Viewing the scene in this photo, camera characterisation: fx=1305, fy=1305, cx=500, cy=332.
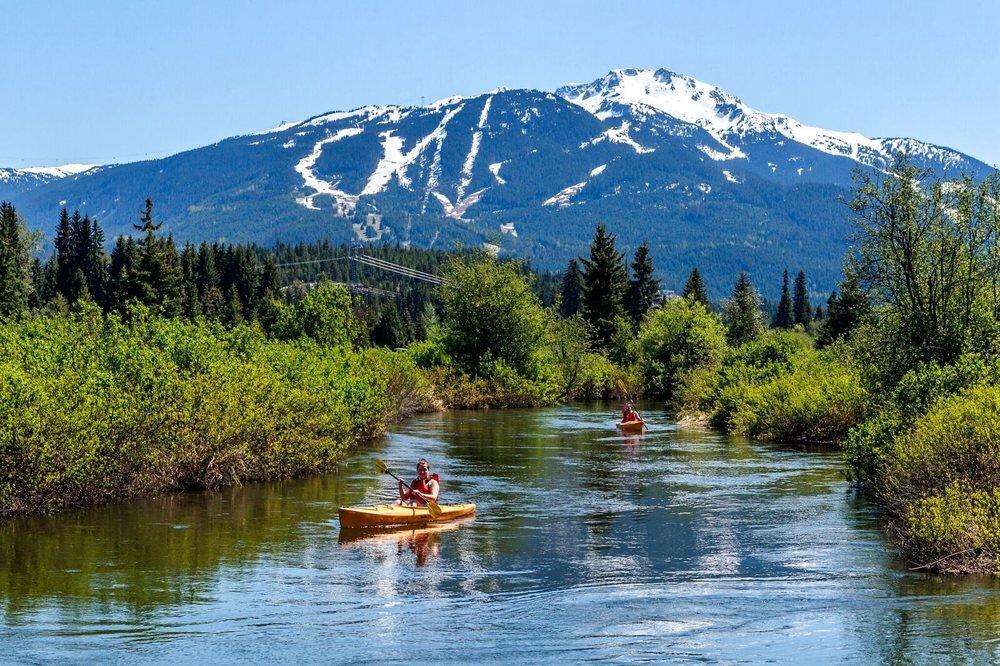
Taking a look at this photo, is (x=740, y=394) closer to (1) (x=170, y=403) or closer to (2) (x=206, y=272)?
(1) (x=170, y=403)

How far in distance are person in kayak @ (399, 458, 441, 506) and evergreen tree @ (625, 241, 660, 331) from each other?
318 feet

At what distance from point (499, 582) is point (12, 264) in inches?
3877

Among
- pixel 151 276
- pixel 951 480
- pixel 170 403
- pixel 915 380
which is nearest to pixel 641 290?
pixel 151 276

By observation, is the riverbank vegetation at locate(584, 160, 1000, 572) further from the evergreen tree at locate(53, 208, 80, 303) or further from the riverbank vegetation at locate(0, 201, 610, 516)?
the evergreen tree at locate(53, 208, 80, 303)

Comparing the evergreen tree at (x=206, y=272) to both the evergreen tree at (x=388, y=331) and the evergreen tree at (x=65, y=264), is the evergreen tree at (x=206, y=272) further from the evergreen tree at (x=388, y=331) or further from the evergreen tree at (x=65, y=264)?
the evergreen tree at (x=388, y=331)

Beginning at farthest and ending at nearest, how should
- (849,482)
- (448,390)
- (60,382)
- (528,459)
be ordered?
(448,390) → (528,459) → (849,482) → (60,382)

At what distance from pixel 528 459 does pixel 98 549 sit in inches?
896

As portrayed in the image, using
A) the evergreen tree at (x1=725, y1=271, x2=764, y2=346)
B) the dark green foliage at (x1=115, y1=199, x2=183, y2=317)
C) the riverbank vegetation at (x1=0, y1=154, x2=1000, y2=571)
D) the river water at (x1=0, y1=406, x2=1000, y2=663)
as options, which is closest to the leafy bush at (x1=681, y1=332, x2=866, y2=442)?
the riverbank vegetation at (x1=0, y1=154, x2=1000, y2=571)

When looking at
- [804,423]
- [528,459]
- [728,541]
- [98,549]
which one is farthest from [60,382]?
[804,423]

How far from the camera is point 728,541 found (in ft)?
102

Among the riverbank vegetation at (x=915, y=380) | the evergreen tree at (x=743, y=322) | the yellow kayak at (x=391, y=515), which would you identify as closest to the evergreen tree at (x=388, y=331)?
the evergreen tree at (x=743, y=322)

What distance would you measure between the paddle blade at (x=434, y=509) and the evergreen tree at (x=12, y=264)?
62547 millimetres

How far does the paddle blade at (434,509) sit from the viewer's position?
33.4m

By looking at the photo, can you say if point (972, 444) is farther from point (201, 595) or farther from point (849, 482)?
point (201, 595)
